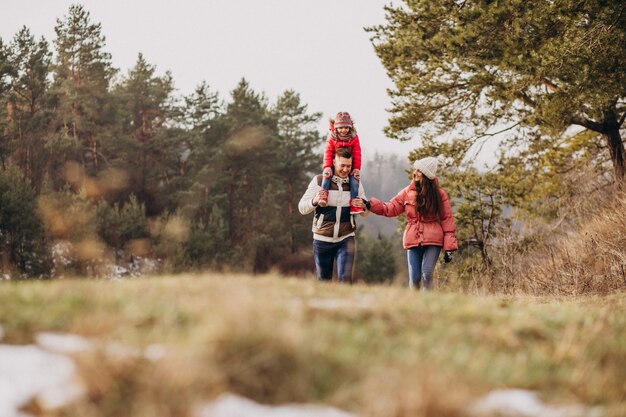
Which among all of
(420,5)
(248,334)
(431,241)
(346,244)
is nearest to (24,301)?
(248,334)

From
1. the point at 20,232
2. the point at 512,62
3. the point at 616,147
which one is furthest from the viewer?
the point at 20,232

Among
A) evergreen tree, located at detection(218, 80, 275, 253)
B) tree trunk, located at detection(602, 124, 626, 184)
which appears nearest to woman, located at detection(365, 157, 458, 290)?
tree trunk, located at detection(602, 124, 626, 184)

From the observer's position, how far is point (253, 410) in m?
2.25

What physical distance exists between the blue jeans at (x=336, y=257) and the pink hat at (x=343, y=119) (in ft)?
4.97

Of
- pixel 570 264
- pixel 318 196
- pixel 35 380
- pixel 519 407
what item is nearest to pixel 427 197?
pixel 318 196

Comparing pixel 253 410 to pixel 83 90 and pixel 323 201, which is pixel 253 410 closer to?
pixel 323 201

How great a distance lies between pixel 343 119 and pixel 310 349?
5191mm

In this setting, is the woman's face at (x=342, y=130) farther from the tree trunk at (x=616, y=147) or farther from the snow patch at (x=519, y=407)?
the tree trunk at (x=616, y=147)

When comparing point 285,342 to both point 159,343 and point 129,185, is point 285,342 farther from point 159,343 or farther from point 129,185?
point 129,185

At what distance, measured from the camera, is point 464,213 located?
1620 cm

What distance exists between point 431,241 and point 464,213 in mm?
9649

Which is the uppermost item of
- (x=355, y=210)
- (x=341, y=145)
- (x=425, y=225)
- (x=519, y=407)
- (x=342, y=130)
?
(x=342, y=130)

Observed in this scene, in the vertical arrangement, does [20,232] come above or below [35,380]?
above

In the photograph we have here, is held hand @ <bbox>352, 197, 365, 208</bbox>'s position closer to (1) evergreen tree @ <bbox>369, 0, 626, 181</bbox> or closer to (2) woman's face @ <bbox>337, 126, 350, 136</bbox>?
(2) woman's face @ <bbox>337, 126, 350, 136</bbox>
